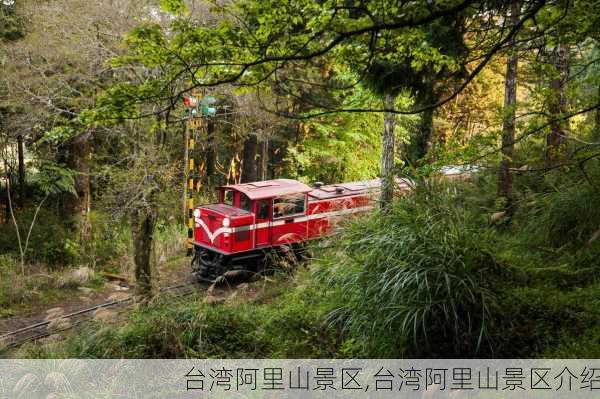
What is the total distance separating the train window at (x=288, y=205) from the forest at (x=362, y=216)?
2.07 m

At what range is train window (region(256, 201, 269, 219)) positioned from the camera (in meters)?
10.5

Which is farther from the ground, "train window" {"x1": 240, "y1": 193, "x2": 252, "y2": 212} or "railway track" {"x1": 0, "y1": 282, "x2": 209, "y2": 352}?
"train window" {"x1": 240, "y1": 193, "x2": 252, "y2": 212}

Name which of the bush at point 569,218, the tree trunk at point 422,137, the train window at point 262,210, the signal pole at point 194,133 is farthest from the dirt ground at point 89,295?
the tree trunk at point 422,137

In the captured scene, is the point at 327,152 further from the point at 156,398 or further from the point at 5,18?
the point at 156,398

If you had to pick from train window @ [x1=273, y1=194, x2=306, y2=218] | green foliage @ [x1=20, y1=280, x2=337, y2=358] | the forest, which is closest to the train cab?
train window @ [x1=273, y1=194, x2=306, y2=218]

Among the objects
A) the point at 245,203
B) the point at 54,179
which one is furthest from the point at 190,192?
the point at 54,179

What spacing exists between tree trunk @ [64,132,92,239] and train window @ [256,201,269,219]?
488 cm

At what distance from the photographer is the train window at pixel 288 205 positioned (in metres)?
10.7

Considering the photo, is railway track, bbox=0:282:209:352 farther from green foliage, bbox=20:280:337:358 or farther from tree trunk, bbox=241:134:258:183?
tree trunk, bbox=241:134:258:183

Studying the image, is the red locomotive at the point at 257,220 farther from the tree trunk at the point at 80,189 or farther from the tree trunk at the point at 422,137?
the tree trunk at the point at 80,189

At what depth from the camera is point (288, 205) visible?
10766mm

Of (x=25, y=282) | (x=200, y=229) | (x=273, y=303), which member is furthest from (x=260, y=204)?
(x=25, y=282)

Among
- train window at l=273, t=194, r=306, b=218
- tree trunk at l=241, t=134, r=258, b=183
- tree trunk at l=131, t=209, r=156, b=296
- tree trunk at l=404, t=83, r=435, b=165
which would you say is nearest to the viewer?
tree trunk at l=131, t=209, r=156, b=296

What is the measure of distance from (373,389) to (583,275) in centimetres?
273
